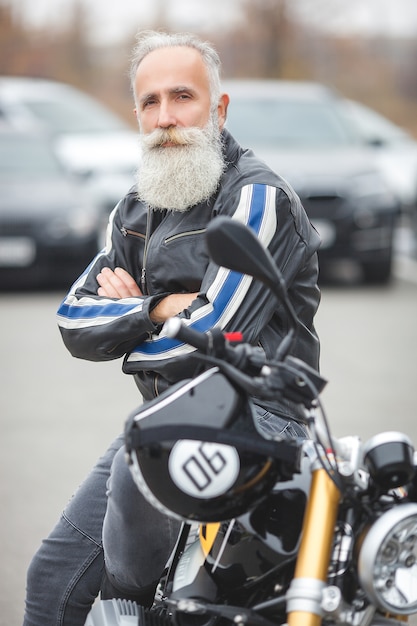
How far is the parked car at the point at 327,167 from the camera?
11.8 metres

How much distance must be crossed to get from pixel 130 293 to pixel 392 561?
113 centimetres

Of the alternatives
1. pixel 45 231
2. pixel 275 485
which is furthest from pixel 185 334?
pixel 45 231

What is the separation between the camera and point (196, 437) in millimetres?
2055

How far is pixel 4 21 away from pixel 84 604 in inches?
1357

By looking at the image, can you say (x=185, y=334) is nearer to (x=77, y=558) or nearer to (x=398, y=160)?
(x=77, y=558)

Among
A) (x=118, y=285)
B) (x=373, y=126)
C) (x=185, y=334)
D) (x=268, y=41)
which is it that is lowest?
(x=268, y=41)

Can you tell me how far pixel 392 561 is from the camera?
210 centimetres

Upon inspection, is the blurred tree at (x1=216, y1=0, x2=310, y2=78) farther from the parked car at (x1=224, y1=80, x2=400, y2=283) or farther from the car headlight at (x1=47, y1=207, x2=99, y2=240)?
the car headlight at (x1=47, y1=207, x2=99, y2=240)

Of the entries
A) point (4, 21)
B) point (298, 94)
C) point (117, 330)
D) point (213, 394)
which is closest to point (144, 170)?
point (117, 330)

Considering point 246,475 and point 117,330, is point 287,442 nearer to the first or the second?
point 246,475

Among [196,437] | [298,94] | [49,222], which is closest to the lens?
[196,437]

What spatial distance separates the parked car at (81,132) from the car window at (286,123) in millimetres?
1526

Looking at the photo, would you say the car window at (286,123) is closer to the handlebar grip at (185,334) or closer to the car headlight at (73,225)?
the car headlight at (73,225)

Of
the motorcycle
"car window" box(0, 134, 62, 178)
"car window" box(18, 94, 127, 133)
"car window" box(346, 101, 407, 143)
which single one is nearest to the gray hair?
the motorcycle
